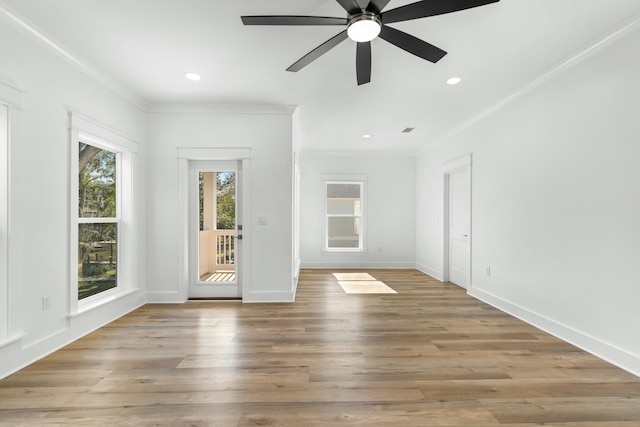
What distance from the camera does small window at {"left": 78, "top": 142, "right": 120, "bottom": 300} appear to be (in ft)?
10.8

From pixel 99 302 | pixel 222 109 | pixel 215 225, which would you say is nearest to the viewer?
pixel 99 302

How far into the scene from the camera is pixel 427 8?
1830 millimetres

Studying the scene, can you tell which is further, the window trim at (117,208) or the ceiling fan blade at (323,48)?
the window trim at (117,208)

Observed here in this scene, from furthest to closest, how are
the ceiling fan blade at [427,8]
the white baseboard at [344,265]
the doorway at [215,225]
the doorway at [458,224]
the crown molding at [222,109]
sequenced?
the white baseboard at [344,265]
the doorway at [458,224]
the doorway at [215,225]
the crown molding at [222,109]
the ceiling fan blade at [427,8]

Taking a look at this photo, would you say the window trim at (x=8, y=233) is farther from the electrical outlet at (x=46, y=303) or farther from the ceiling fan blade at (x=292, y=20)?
the ceiling fan blade at (x=292, y=20)

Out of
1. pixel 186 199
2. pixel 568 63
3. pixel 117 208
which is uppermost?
pixel 568 63

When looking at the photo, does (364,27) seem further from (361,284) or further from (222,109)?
(361,284)

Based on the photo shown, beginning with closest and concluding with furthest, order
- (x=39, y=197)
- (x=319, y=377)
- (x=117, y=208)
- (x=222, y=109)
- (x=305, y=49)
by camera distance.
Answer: (x=319, y=377)
(x=39, y=197)
(x=305, y=49)
(x=117, y=208)
(x=222, y=109)

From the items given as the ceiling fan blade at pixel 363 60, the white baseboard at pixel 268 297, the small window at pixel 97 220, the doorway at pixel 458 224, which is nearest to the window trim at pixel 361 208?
the doorway at pixel 458 224

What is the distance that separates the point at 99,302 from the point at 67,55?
2.51m

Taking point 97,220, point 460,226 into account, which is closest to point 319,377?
point 97,220

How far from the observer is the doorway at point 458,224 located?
4973 millimetres

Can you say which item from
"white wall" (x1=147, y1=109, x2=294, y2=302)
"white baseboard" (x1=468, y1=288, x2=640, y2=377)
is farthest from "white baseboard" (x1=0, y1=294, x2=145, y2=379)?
"white baseboard" (x1=468, y1=288, x2=640, y2=377)

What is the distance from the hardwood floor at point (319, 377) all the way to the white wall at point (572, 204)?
32cm
